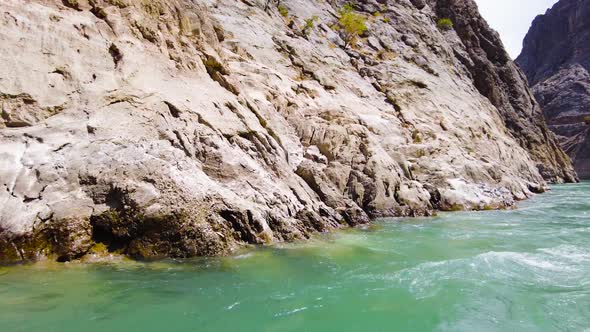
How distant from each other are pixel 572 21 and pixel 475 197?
12389 centimetres

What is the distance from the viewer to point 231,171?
10.8 m

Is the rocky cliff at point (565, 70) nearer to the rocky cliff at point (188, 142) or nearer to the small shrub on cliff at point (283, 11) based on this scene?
the small shrub on cliff at point (283, 11)

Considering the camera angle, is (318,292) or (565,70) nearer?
(318,292)

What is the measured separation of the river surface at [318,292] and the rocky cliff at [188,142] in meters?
1.02

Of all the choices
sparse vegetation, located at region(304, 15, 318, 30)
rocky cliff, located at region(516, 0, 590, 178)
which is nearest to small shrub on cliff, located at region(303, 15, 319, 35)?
sparse vegetation, located at region(304, 15, 318, 30)

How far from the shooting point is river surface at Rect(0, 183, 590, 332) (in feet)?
17.3

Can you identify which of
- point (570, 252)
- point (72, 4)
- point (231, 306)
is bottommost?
point (231, 306)

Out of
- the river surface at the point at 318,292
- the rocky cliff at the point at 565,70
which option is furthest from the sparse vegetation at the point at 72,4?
the rocky cliff at the point at 565,70

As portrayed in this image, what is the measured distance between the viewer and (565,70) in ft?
335

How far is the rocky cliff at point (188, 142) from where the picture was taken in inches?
317

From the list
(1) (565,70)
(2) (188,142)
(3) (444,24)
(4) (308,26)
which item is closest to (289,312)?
(2) (188,142)

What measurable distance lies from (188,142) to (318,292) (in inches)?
232

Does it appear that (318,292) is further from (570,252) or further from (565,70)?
(565,70)

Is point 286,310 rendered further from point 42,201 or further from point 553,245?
point 553,245
